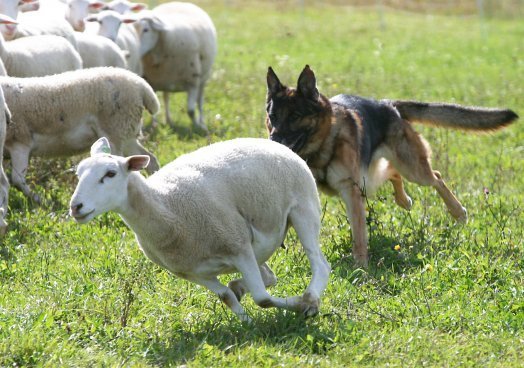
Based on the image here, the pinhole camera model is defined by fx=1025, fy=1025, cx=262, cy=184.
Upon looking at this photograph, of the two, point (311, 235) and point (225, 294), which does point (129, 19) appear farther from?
point (225, 294)

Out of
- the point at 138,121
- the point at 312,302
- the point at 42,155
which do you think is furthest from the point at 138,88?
the point at 312,302

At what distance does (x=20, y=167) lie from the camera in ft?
28.5

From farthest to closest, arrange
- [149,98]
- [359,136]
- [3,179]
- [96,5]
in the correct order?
[96,5], [149,98], [3,179], [359,136]

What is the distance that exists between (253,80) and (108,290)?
11.3 m

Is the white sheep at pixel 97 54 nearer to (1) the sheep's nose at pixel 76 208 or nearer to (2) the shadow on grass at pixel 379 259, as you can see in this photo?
(2) the shadow on grass at pixel 379 259

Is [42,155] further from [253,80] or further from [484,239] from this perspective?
[253,80]

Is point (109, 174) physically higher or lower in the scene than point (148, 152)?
higher

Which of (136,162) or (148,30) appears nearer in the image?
(136,162)

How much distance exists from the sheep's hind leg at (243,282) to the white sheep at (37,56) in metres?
4.81

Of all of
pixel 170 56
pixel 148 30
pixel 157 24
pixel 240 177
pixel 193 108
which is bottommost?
pixel 193 108

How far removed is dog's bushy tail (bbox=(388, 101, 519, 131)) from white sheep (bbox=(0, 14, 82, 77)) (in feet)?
12.3

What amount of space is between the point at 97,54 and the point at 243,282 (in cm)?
646

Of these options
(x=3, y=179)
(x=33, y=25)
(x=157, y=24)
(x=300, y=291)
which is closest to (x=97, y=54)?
(x=33, y=25)

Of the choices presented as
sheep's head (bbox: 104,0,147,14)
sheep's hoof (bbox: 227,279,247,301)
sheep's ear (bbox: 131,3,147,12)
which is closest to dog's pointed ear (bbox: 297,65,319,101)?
sheep's hoof (bbox: 227,279,247,301)
